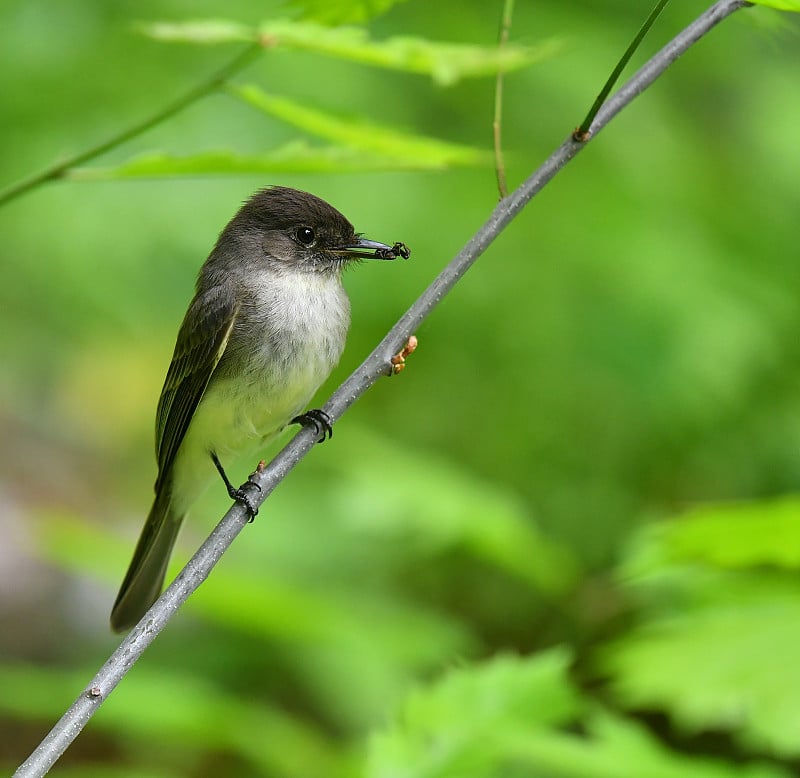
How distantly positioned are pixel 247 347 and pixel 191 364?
25cm

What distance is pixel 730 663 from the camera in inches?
119

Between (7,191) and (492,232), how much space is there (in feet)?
2.98

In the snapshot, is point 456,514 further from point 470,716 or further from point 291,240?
point 291,240

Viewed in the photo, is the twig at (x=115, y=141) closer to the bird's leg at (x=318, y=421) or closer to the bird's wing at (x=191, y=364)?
the bird's leg at (x=318, y=421)

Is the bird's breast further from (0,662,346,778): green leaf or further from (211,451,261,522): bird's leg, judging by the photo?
(0,662,346,778): green leaf

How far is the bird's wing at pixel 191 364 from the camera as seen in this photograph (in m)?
3.55

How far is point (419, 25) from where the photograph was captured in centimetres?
537

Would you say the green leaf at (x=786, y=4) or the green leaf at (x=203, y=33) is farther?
the green leaf at (x=203, y=33)

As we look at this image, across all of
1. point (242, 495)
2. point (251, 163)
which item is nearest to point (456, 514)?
point (242, 495)

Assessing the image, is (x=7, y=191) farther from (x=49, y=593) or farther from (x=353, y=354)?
(x=49, y=593)

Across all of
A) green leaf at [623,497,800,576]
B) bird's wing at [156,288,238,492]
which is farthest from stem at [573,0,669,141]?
bird's wing at [156,288,238,492]

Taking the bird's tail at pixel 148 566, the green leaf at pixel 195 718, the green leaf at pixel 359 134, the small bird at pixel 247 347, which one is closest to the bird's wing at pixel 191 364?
the small bird at pixel 247 347

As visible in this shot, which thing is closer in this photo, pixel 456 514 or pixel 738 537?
pixel 738 537

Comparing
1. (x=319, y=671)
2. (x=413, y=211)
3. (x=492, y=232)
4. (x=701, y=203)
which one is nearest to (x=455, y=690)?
(x=492, y=232)
